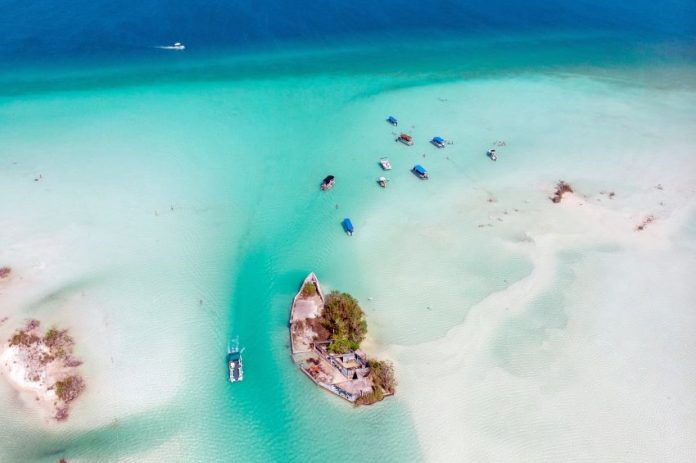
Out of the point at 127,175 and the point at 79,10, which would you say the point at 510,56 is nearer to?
the point at 127,175

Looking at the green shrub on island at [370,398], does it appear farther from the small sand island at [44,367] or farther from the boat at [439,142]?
the boat at [439,142]

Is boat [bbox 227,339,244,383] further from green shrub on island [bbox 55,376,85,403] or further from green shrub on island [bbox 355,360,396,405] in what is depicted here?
green shrub on island [bbox 55,376,85,403]

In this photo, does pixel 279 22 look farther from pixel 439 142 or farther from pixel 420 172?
pixel 420 172

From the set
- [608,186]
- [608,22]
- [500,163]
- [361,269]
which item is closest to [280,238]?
[361,269]

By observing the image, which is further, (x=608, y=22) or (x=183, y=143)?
(x=608, y=22)

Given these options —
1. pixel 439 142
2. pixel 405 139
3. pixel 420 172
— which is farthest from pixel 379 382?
pixel 439 142

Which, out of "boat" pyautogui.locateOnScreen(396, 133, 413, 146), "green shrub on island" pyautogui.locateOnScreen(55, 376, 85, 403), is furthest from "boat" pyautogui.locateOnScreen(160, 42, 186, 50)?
"green shrub on island" pyautogui.locateOnScreen(55, 376, 85, 403)

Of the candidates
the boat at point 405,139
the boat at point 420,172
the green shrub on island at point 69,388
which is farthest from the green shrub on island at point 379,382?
the boat at point 405,139
